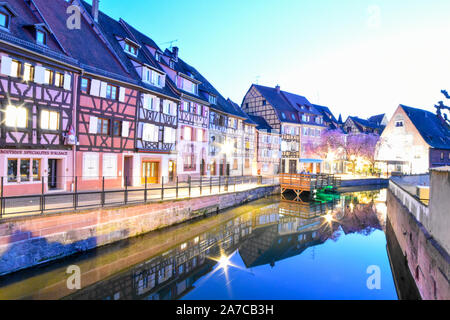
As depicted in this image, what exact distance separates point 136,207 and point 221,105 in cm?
2272

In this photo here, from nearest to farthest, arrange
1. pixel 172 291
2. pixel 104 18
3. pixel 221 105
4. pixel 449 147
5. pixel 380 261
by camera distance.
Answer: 1. pixel 172 291
2. pixel 380 261
3. pixel 104 18
4. pixel 221 105
5. pixel 449 147

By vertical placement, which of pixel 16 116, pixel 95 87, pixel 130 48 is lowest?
pixel 16 116

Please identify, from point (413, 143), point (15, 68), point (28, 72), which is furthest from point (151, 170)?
point (413, 143)

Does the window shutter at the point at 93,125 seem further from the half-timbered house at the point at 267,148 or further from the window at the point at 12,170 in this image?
the half-timbered house at the point at 267,148

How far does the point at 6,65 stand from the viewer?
12.7 m

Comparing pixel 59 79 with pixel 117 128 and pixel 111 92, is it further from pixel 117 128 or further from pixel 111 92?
pixel 117 128

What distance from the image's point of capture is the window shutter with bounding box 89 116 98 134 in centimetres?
1709

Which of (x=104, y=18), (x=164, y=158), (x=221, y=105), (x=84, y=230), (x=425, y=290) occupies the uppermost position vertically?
(x=104, y=18)

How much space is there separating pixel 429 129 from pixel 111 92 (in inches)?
1911

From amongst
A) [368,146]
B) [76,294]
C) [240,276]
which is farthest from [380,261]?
[368,146]

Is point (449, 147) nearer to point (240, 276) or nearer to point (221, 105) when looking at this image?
point (221, 105)

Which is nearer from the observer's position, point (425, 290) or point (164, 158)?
point (425, 290)

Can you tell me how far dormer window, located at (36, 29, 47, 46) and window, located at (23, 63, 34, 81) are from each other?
1.54 metres

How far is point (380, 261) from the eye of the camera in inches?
471
